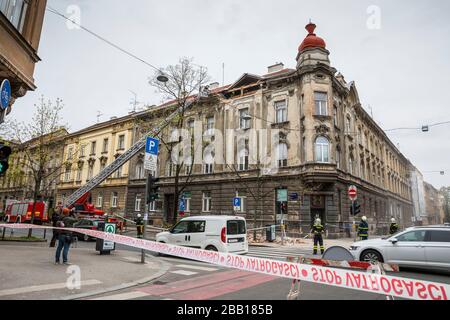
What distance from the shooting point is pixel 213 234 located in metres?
10.6

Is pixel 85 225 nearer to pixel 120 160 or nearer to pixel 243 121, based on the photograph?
pixel 120 160

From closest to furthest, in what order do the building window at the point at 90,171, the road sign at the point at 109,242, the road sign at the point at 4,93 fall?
the road sign at the point at 4,93
the road sign at the point at 109,242
the building window at the point at 90,171

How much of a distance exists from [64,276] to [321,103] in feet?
73.1

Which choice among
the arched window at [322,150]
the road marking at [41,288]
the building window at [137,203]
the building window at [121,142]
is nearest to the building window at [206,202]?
the building window at [137,203]

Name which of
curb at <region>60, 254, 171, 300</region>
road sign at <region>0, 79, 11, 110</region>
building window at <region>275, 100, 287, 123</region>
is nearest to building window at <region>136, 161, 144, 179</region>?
building window at <region>275, 100, 287, 123</region>

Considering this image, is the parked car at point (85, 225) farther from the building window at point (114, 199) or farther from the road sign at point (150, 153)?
the building window at point (114, 199)

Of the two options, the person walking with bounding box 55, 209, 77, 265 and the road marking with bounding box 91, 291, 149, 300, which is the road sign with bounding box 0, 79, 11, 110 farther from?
the road marking with bounding box 91, 291, 149, 300

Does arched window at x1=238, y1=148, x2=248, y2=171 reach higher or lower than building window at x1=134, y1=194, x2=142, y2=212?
higher

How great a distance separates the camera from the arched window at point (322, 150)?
23.2m

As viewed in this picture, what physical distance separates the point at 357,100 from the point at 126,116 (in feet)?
90.3

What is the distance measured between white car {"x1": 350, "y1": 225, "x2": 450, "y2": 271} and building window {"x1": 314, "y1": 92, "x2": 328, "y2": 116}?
53.2 ft

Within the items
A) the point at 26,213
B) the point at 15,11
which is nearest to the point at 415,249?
the point at 15,11

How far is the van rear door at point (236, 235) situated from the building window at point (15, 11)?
1007 centimetres

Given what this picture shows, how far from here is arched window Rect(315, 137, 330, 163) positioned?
23188mm
